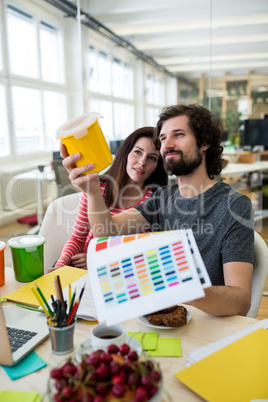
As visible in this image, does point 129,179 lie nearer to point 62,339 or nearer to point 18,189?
point 62,339

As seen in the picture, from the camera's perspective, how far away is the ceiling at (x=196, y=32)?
401 centimetres

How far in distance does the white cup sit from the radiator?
13.2 feet

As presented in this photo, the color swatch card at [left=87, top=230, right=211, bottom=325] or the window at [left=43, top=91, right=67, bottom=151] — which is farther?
the window at [left=43, top=91, right=67, bottom=151]

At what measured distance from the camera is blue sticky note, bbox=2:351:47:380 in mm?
757

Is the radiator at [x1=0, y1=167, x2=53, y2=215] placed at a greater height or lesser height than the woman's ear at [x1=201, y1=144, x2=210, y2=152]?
lesser

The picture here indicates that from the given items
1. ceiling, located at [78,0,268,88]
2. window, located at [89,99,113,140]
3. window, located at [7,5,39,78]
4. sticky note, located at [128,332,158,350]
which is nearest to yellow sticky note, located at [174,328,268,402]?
sticky note, located at [128,332,158,350]

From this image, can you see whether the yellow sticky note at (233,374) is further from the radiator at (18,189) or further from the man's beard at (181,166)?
the radiator at (18,189)

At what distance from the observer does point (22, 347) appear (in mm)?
846

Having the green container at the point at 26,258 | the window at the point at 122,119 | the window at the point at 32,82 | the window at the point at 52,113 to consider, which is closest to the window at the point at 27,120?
the window at the point at 32,82

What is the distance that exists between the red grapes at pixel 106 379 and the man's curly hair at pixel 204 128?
112 centimetres

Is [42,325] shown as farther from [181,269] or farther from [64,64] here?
[64,64]

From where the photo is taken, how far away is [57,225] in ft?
5.77

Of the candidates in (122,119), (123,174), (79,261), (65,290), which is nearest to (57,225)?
(79,261)

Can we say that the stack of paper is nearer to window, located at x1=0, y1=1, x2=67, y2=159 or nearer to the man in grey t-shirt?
the man in grey t-shirt
